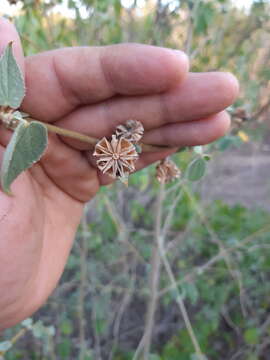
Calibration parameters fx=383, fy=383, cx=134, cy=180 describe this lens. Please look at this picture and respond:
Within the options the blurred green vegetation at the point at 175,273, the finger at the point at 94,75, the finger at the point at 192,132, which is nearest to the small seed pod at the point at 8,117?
the finger at the point at 94,75

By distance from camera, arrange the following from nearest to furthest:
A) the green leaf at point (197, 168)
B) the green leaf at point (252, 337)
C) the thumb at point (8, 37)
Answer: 1. the thumb at point (8, 37)
2. the green leaf at point (197, 168)
3. the green leaf at point (252, 337)

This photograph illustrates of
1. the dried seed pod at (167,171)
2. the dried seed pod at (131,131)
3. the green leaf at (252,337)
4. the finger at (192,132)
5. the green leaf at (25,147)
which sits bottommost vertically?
the green leaf at (252,337)

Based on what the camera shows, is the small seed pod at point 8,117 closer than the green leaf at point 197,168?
Yes

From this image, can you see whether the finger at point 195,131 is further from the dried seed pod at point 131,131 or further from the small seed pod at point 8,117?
the small seed pod at point 8,117

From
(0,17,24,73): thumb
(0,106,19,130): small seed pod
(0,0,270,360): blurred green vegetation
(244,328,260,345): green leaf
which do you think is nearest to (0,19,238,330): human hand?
(0,17,24,73): thumb

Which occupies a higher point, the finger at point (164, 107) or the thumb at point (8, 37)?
the thumb at point (8, 37)

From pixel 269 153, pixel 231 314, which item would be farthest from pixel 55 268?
pixel 269 153

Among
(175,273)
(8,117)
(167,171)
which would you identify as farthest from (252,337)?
(8,117)
